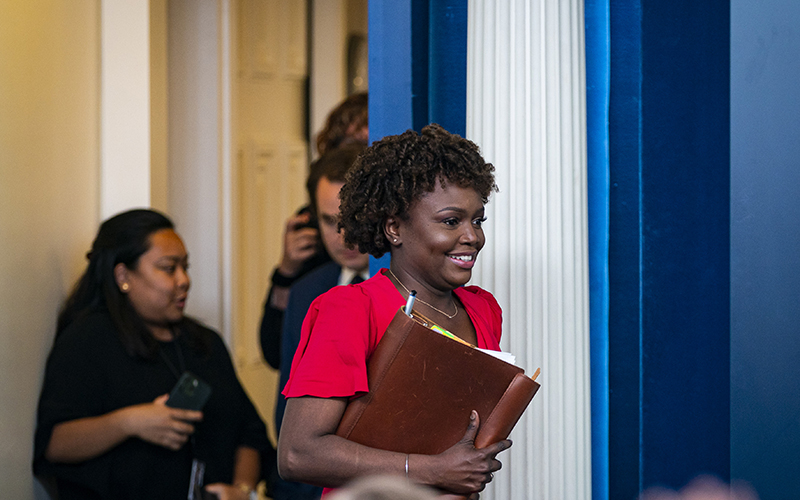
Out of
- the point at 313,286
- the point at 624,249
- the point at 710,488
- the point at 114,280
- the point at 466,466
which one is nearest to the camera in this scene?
the point at 466,466

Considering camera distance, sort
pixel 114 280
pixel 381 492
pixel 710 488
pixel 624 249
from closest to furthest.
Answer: pixel 381 492, pixel 710 488, pixel 624 249, pixel 114 280

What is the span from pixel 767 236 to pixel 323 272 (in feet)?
4.48

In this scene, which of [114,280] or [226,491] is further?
[114,280]

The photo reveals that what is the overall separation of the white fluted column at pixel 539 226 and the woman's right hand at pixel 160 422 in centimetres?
118

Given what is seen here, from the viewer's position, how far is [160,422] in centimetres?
279

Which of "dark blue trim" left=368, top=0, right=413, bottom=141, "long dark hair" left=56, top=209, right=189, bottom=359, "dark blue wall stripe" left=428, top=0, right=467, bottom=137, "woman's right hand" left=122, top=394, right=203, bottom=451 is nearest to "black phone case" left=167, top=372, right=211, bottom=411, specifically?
"woman's right hand" left=122, top=394, right=203, bottom=451

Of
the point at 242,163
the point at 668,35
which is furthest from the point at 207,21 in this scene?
the point at 668,35

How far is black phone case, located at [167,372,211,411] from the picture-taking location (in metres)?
2.83

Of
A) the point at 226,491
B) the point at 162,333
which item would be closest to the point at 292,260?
the point at 162,333

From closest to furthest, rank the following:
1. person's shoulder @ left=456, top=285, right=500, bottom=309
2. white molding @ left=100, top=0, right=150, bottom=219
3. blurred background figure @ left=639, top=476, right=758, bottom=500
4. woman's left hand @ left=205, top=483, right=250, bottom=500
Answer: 1. person's shoulder @ left=456, top=285, right=500, bottom=309
2. blurred background figure @ left=639, top=476, right=758, bottom=500
3. woman's left hand @ left=205, top=483, right=250, bottom=500
4. white molding @ left=100, top=0, right=150, bottom=219

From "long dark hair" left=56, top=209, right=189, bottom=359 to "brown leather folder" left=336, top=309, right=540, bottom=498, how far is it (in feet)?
5.80

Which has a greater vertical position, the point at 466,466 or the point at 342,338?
the point at 342,338

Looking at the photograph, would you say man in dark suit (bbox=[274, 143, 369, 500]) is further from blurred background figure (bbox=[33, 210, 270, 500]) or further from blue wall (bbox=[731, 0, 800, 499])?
blue wall (bbox=[731, 0, 800, 499])

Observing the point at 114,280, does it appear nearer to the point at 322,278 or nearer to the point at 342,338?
the point at 322,278
